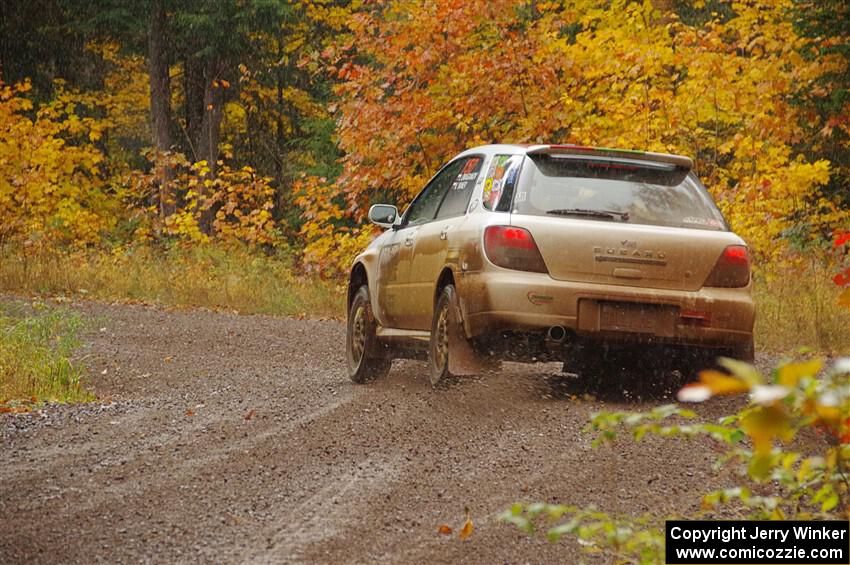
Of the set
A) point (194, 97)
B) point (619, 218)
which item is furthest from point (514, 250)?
point (194, 97)

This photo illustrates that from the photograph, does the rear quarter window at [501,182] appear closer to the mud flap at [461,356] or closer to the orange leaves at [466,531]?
the mud flap at [461,356]

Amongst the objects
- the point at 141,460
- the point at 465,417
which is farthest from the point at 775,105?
the point at 141,460

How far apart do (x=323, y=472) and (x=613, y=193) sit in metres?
3.02

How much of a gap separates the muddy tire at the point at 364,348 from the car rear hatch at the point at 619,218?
2.54 meters

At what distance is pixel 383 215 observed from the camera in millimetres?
10086

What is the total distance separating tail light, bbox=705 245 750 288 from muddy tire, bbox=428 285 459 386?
1.72 m

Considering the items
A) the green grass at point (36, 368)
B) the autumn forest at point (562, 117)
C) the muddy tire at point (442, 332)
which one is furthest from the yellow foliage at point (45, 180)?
the muddy tire at point (442, 332)

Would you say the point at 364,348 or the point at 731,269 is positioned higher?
the point at 731,269

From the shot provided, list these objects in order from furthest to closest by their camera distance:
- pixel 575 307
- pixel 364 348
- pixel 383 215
A: 1. pixel 364 348
2. pixel 383 215
3. pixel 575 307

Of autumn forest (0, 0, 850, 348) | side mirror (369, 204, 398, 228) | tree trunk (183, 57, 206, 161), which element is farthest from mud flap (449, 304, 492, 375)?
tree trunk (183, 57, 206, 161)

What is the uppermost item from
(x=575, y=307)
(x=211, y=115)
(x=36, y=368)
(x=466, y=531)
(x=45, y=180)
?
(x=211, y=115)

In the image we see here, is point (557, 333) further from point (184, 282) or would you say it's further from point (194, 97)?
point (194, 97)

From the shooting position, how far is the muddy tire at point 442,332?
8289mm

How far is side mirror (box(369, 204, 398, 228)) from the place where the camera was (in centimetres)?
1003
